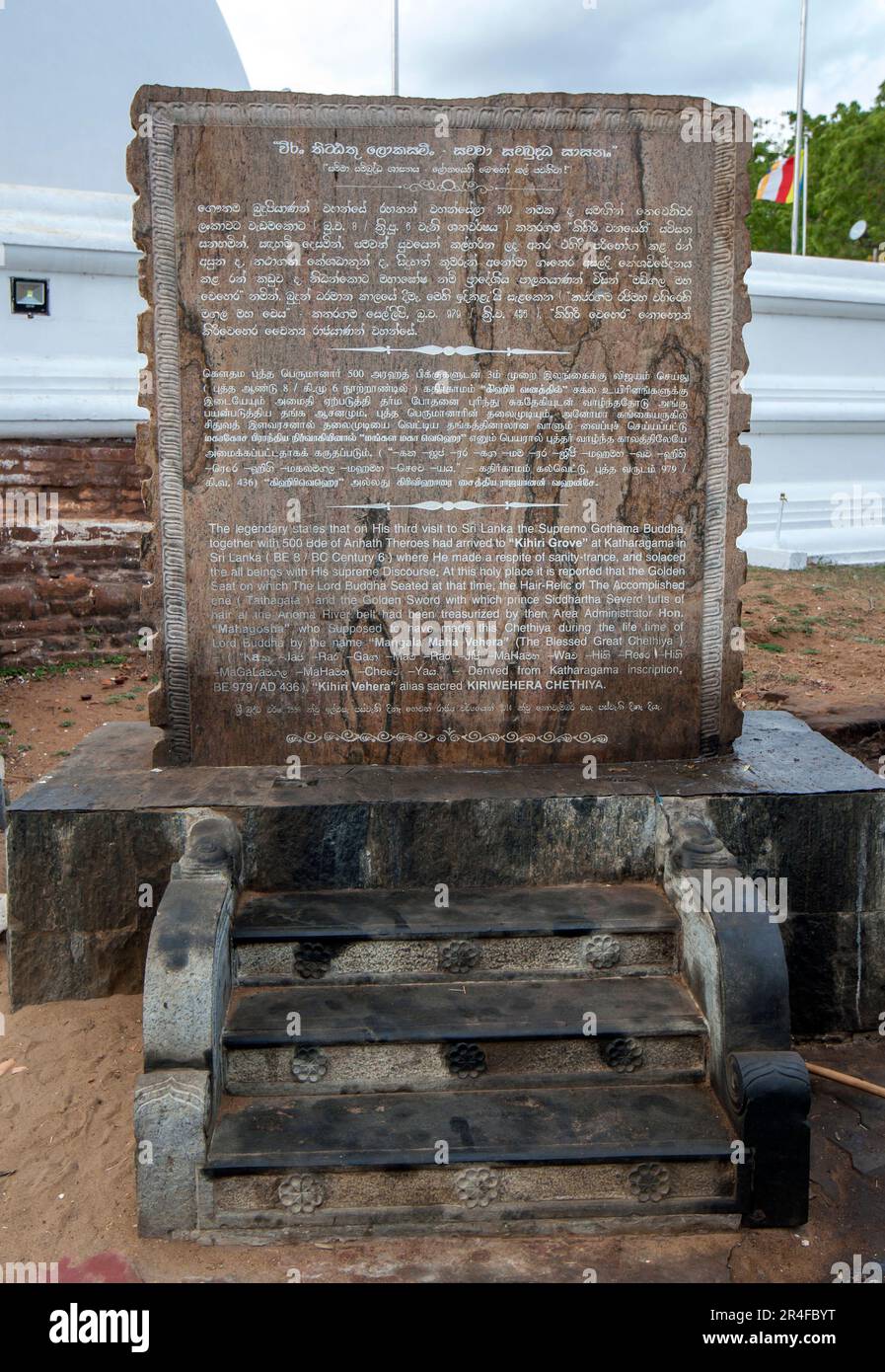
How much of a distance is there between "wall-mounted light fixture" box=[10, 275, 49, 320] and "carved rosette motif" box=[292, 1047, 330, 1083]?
241 inches

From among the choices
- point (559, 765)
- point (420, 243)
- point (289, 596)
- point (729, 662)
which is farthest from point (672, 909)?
point (420, 243)

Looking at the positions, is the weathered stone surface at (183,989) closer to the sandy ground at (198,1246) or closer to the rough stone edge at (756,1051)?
→ the sandy ground at (198,1246)

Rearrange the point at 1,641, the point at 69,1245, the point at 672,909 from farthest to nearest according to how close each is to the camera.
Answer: the point at 1,641 → the point at 672,909 → the point at 69,1245

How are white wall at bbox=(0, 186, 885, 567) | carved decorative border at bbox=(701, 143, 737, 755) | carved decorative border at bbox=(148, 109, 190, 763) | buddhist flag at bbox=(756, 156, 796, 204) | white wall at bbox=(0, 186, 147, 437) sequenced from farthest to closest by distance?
buddhist flag at bbox=(756, 156, 796, 204)
white wall at bbox=(0, 186, 885, 567)
white wall at bbox=(0, 186, 147, 437)
carved decorative border at bbox=(701, 143, 737, 755)
carved decorative border at bbox=(148, 109, 190, 763)

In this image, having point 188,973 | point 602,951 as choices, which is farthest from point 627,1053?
point 188,973

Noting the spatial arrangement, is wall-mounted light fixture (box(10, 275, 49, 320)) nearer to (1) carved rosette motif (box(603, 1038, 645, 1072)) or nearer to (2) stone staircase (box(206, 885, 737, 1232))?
(2) stone staircase (box(206, 885, 737, 1232))

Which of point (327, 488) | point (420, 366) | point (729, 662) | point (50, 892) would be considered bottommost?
point (50, 892)

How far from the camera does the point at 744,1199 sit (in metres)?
3.13

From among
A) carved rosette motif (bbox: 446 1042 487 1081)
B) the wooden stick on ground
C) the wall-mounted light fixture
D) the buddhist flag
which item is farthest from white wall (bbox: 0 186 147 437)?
the buddhist flag

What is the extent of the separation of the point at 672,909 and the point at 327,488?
1.75m

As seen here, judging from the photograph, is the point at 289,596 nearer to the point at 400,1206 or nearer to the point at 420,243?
the point at 420,243

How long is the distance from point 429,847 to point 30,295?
5.63 meters

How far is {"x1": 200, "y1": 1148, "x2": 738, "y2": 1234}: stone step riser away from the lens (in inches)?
121

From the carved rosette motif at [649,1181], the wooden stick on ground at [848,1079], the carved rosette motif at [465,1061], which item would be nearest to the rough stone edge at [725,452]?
the wooden stick on ground at [848,1079]
